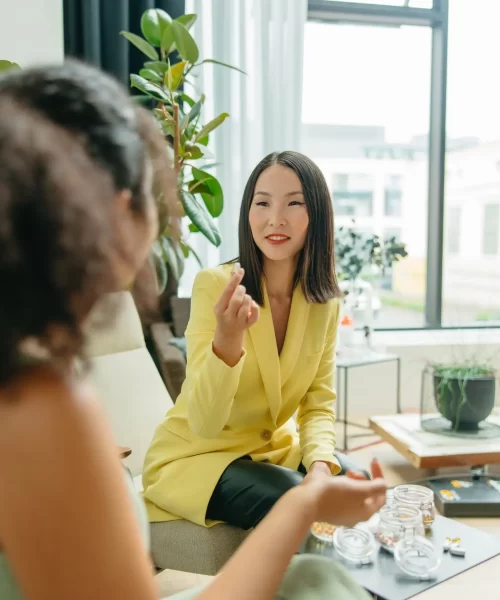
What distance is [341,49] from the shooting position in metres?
3.58

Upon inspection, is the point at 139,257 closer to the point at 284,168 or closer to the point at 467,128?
the point at 284,168

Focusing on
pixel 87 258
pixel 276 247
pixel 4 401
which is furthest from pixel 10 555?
pixel 276 247

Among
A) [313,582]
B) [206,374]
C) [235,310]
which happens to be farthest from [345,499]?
[206,374]

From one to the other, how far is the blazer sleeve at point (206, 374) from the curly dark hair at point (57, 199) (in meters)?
0.75

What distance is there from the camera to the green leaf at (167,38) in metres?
2.39

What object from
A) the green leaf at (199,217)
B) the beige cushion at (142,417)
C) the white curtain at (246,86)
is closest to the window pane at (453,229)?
the white curtain at (246,86)

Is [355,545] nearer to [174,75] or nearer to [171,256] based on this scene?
[171,256]

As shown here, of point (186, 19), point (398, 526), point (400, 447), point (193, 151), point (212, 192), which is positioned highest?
point (186, 19)

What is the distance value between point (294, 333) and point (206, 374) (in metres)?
0.35

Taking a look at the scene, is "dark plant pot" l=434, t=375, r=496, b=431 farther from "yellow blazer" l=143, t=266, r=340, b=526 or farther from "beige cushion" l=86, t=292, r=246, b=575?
"beige cushion" l=86, t=292, r=246, b=575

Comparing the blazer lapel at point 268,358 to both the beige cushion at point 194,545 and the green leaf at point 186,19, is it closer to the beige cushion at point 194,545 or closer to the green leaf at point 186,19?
the beige cushion at point 194,545

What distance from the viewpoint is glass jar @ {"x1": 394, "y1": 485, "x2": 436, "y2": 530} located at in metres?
1.41

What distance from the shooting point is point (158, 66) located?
247 cm

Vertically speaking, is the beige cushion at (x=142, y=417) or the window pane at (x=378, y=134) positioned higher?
the window pane at (x=378, y=134)
